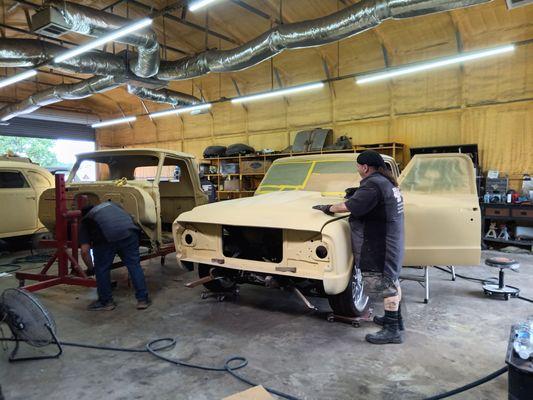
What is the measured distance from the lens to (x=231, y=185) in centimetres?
1238

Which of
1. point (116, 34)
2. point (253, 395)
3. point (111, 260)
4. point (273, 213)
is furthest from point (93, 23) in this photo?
point (253, 395)

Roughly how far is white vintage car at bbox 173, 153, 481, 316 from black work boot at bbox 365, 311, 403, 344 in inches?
14.7

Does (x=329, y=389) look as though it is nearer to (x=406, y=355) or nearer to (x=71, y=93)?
(x=406, y=355)

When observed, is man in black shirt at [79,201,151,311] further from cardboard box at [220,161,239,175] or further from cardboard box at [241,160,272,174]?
cardboard box at [220,161,239,175]

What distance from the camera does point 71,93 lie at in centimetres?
1162

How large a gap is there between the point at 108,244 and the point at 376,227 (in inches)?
114

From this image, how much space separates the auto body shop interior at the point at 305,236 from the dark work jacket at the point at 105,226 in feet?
0.07

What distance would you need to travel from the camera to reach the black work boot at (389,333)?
3260mm

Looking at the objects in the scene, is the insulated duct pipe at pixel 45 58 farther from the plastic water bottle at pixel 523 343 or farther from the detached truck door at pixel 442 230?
the plastic water bottle at pixel 523 343

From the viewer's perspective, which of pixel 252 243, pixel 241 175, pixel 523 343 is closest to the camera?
pixel 523 343

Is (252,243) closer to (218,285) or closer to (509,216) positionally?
(218,285)

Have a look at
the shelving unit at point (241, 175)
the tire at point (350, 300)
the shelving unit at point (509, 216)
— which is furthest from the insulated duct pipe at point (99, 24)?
the shelving unit at point (509, 216)

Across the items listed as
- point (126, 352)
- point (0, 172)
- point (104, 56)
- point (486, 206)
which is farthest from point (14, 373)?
point (486, 206)

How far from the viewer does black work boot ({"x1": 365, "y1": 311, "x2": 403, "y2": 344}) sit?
326cm
